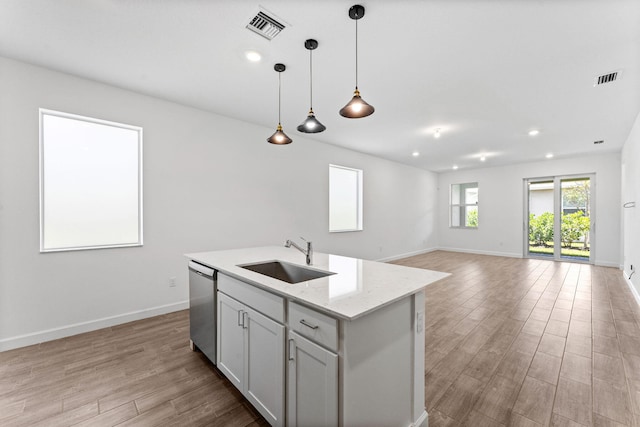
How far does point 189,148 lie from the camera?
144 inches

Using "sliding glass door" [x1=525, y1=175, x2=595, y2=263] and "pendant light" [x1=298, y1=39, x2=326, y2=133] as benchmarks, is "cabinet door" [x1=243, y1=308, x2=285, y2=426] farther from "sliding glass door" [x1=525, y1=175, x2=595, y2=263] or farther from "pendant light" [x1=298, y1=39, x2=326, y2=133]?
"sliding glass door" [x1=525, y1=175, x2=595, y2=263]

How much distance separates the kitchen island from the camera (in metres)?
1.21

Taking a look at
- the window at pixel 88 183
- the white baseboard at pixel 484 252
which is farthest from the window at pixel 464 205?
the window at pixel 88 183

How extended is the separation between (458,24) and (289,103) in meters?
2.09

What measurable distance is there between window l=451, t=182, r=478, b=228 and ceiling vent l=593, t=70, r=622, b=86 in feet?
19.3

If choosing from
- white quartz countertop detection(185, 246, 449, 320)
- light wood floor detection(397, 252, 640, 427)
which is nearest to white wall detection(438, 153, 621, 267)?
light wood floor detection(397, 252, 640, 427)

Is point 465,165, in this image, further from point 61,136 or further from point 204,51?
point 61,136

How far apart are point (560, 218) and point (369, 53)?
7577 mm

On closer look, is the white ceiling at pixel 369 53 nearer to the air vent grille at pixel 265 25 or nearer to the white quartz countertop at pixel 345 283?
the air vent grille at pixel 265 25

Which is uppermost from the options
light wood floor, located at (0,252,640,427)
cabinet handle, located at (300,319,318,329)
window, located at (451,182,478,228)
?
window, located at (451,182,478,228)

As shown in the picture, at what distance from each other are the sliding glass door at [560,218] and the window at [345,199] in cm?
506

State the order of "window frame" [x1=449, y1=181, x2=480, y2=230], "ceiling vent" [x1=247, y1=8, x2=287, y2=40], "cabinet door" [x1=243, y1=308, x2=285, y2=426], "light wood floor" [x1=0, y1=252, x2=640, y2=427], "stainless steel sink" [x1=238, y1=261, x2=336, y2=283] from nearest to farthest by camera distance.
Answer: "cabinet door" [x1=243, y1=308, x2=285, y2=426] → "light wood floor" [x1=0, y1=252, x2=640, y2=427] → "ceiling vent" [x1=247, y1=8, x2=287, y2=40] → "stainless steel sink" [x1=238, y1=261, x2=336, y2=283] → "window frame" [x1=449, y1=181, x2=480, y2=230]

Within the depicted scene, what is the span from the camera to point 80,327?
2.89 metres

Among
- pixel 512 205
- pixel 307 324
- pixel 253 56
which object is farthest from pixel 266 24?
pixel 512 205
